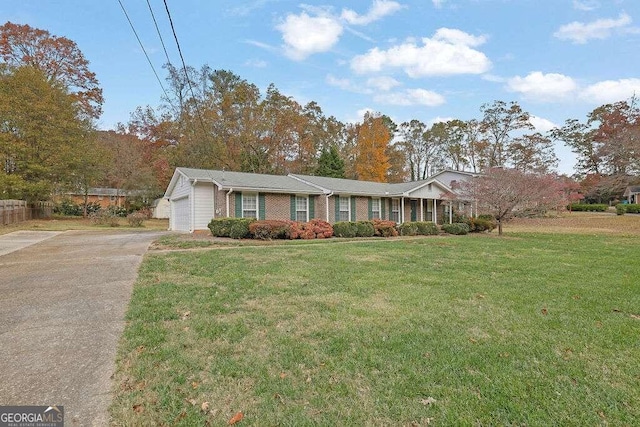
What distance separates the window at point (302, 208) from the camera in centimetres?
1884

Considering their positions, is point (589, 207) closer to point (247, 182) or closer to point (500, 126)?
point (500, 126)

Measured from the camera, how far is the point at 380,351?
324cm

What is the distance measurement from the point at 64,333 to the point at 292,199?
15069mm

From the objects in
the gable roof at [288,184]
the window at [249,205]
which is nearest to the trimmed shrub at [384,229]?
the gable roof at [288,184]

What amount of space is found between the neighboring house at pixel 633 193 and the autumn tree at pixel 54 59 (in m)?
61.0

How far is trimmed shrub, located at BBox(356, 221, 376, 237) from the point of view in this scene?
16281 mm

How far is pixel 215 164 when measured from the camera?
104ft

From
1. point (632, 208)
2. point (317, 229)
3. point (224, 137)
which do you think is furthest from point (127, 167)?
point (632, 208)

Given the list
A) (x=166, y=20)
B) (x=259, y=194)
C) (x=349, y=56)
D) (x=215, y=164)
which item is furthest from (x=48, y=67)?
(x=166, y=20)

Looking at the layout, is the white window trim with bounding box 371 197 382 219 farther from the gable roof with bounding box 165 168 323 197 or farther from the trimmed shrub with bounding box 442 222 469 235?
the trimmed shrub with bounding box 442 222 469 235

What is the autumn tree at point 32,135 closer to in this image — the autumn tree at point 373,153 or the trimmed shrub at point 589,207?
the autumn tree at point 373,153

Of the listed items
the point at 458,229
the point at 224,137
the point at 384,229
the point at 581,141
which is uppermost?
the point at 581,141

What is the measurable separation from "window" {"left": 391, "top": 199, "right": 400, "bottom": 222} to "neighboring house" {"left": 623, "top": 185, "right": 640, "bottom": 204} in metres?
38.6

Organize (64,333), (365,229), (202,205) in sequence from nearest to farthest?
(64,333) < (365,229) < (202,205)
